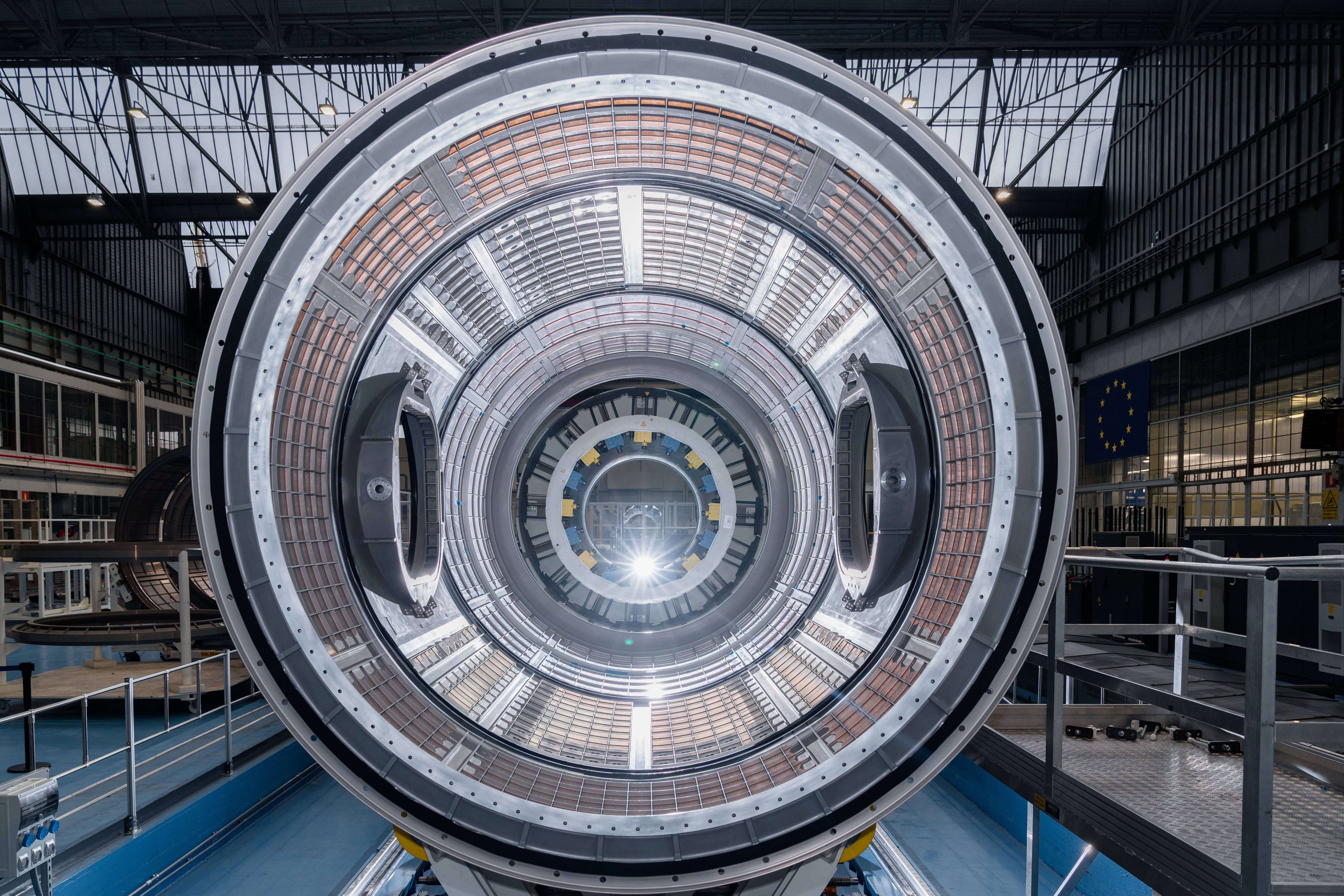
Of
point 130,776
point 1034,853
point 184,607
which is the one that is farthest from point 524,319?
point 184,607

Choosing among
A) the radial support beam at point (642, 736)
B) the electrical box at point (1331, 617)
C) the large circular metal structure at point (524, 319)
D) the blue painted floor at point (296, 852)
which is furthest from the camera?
the electrical box at point (1331, 617)

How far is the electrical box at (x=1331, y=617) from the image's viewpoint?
6.98 metres

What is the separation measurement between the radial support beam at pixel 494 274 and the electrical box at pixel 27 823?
241cm

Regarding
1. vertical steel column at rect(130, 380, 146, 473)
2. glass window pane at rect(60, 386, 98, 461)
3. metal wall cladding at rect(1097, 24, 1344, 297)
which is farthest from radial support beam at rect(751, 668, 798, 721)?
vertical steel column at rect(130, 380, 146, 473)

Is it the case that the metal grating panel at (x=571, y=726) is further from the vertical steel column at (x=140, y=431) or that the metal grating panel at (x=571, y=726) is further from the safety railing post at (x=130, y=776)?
the vertical steel column at (x=140, y=431)

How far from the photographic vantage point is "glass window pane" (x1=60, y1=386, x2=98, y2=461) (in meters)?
19.6

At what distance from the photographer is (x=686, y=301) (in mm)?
3717

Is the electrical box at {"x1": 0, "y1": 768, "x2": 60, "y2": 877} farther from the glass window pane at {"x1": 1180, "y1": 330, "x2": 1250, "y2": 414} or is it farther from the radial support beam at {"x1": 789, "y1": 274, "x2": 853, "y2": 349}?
the glass window pane at {"x1": 1180, "y1": 330, "x2": 1250, "y2": 414}

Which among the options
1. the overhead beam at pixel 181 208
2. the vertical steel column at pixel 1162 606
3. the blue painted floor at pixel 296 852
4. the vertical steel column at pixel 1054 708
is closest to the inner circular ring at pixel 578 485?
the vertical steel column at pixel 1054 708

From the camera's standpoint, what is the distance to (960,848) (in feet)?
20.0

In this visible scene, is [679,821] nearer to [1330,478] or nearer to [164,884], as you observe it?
[164,884]

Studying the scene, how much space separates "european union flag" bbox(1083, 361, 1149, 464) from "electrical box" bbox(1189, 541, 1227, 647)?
7945mm

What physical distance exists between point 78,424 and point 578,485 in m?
21.5

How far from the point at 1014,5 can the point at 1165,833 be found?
1277 cm
